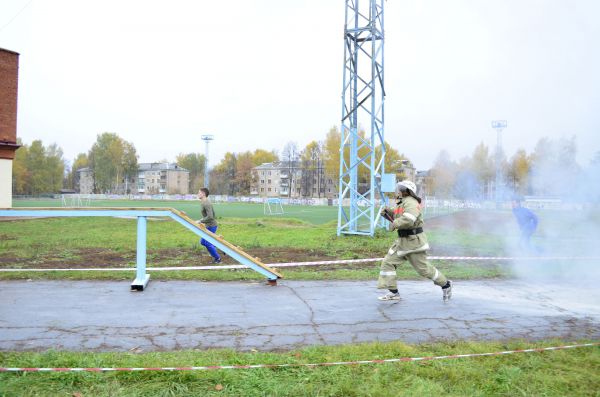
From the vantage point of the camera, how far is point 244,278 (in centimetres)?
861

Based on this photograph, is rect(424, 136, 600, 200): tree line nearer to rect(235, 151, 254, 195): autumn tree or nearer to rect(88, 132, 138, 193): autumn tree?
rect(235, 151, 254, 195): autumn tree

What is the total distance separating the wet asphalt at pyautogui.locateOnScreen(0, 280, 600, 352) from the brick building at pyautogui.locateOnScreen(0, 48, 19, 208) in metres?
7.27

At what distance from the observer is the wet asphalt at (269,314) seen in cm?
487

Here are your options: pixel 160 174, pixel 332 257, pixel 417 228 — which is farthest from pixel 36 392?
pixel 160 174

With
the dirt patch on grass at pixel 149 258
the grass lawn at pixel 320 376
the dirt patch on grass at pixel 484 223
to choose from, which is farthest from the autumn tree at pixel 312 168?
the grass lawn at pixel 320 376

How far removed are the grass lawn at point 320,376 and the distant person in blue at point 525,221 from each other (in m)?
7.84

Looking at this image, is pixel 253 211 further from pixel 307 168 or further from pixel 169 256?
pixel 307 168

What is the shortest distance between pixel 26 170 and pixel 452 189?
89851mm

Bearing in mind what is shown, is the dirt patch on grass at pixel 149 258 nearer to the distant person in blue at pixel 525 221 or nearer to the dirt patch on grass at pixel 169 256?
the dirt patch on grass at pixel 169 256

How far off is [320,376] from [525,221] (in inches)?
390

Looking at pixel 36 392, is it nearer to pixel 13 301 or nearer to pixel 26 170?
pixel 13 301

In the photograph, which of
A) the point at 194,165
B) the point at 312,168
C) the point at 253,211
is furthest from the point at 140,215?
the point at 194,165

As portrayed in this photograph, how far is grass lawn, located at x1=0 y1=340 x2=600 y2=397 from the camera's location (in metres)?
3.49

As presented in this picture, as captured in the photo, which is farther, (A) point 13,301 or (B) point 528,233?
(B) point 528,233
